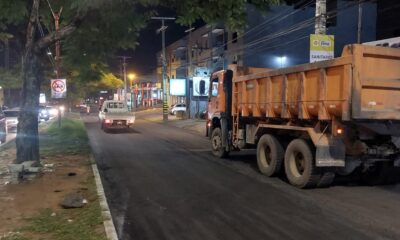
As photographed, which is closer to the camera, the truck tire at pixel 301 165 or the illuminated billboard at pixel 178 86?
the truck tire at pixel 301 165

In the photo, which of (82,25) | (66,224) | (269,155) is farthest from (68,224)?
(82,25)

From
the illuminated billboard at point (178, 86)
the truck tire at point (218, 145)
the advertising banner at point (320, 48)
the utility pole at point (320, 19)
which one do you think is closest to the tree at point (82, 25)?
the advertising banner at point (320, 48)

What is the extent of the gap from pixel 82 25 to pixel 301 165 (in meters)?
6.96

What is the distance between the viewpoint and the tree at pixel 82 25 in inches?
445

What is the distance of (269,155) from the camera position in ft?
41.9

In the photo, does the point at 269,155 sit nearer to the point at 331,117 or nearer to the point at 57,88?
the point at 331,117

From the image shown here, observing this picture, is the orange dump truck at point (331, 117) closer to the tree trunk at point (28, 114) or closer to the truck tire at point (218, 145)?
the truck tire at point (218, 145)

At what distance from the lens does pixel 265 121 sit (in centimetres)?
1294

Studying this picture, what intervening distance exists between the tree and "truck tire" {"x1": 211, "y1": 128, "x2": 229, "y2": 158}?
4.46 meters

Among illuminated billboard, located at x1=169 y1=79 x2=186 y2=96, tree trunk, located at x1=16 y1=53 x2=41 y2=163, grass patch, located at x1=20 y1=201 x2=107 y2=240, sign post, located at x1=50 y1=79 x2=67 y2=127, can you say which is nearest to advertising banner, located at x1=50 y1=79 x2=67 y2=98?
sign post, located at x1=50 y1=79 x2=67 y2=127

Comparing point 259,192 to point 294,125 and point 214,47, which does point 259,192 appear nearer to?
point 294,125

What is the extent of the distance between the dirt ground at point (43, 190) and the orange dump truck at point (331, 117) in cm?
479

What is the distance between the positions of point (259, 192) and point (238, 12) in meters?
4.33

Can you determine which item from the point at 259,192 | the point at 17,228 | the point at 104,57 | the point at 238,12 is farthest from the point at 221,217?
the point at 104,57
